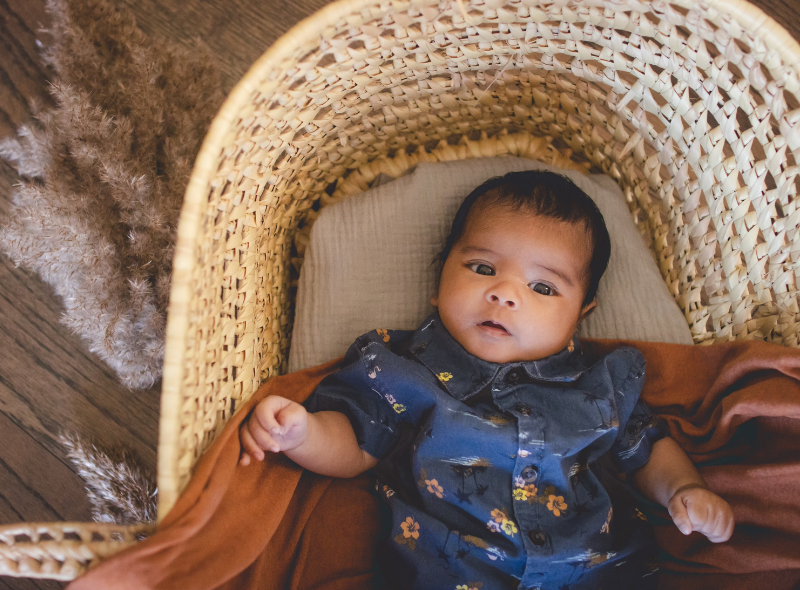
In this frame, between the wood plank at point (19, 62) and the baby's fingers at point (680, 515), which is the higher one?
the wood plank at point (19, 62)

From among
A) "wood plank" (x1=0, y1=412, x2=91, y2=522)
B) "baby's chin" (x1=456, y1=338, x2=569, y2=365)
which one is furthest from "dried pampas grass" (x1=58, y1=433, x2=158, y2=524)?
"baby's chin" (x1=456, y1=338, x2=569, y2=365)

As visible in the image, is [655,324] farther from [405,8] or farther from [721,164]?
[405,8]

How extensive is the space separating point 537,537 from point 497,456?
11cm

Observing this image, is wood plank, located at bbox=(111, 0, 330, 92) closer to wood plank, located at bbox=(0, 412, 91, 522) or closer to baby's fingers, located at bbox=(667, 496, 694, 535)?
wood plank, located at bbox=(0, 412, 91, 522)

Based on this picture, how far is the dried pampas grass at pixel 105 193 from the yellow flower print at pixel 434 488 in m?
0.66

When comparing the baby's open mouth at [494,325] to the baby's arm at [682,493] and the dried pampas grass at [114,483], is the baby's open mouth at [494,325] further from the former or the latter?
the dried pampas grass at [114,483]

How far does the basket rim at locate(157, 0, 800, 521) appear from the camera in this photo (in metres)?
0.64

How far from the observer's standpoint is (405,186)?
1068mm

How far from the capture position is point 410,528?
0.82m

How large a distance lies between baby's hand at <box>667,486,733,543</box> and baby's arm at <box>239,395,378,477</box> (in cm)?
43

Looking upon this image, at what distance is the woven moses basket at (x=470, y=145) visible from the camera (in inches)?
27.3

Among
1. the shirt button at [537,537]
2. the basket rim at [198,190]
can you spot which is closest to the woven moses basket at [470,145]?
→ the basket rim at [198,190]

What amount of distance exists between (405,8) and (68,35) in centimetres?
91

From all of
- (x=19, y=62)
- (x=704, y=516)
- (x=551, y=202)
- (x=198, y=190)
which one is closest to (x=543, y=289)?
(x=551, y=202)
